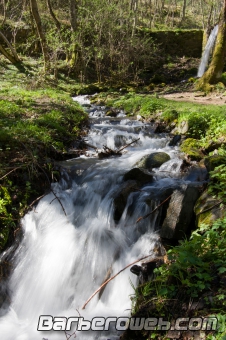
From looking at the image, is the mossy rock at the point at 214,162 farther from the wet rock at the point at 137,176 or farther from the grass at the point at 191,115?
the grass at the point at 191,115

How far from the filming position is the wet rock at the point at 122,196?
16.1 ft

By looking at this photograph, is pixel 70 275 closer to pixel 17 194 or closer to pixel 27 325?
pixel 27 325

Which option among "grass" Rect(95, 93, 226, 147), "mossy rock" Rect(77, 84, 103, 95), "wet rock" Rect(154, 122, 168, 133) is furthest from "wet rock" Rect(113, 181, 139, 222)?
"mossy rock" Rect(77, 84, 103, 95)

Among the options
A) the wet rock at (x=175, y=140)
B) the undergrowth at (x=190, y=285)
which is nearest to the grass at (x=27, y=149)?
the wet rock at (x=175, y=140)

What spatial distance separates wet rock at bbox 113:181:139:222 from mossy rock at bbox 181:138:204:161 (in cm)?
186

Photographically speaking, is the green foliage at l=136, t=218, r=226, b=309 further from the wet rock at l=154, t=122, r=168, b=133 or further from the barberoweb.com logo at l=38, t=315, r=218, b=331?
the wet rock at l=154, t=122, r=168, b=133

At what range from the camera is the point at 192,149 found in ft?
22.4

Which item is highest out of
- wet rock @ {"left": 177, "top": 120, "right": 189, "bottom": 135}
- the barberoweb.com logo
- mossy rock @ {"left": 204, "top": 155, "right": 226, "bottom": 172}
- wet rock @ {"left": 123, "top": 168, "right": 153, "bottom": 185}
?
mossy rock @ {"left": 204, "top": 155, "right": 226, "bottom": 172}

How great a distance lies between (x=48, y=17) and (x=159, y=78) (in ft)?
39.7

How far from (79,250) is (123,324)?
4.40 feet

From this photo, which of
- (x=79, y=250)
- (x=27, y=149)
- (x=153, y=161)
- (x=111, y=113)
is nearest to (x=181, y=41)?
(x=111, y=113)

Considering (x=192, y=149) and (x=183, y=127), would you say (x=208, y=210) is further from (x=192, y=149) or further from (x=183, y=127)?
(x=183, y=127)

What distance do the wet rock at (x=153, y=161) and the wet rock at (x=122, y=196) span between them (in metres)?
1.21

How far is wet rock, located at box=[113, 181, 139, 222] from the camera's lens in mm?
4918
